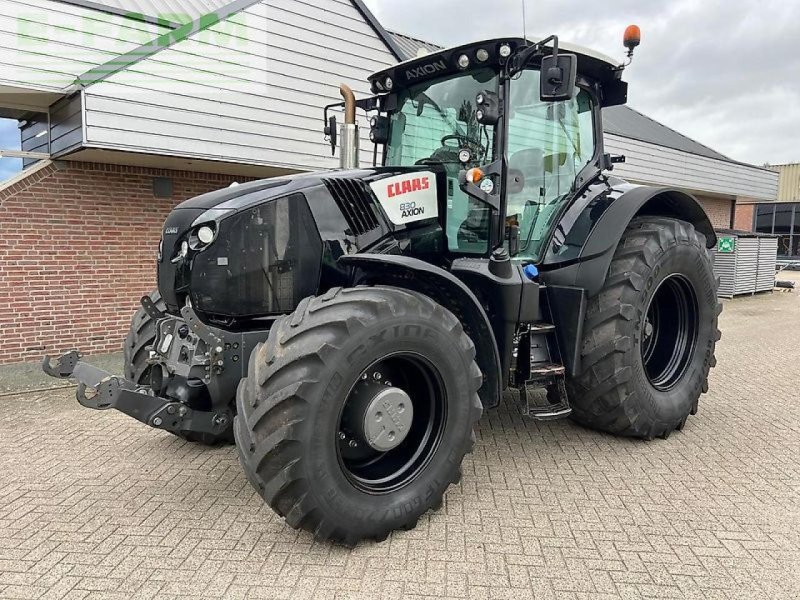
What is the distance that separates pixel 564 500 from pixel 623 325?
1.26 metres

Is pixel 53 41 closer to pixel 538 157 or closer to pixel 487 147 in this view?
pixel 487 147

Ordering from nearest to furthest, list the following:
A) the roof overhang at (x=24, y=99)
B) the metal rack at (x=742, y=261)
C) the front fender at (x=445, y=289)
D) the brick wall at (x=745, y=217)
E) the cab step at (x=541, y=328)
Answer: the front fender at (x=445, y=289) → the cab step at (x=541, y=328) → the roof overhang at (x=24, y=99) → the metal rack at (x=742, y=261) → the brick wall at (x=745, y=217)

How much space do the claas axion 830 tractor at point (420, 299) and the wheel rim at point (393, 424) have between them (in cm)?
1

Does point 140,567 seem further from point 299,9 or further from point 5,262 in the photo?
point 299,9

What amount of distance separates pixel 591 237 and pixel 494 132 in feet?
3.25

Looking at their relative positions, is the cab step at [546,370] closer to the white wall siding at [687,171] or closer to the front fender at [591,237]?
the front fender at [591,237]

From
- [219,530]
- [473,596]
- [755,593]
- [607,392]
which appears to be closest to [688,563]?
[755,593]

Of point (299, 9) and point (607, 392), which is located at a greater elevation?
point (299, 9)

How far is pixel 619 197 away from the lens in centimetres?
427

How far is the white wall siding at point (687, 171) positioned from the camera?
13.8 m

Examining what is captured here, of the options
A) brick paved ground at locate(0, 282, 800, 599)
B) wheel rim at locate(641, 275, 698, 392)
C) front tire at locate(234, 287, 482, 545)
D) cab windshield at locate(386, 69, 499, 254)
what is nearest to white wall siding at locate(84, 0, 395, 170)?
brick paved ground at locate(0, 282, 800, 599)

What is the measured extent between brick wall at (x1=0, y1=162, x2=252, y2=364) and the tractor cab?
4.48 meters

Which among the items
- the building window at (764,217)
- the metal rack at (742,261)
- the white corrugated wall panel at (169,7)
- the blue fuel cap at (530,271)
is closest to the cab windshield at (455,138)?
the blue fuel cap at (530,271)

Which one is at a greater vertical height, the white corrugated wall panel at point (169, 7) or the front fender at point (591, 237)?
the white corrugated wall panel at point (169, 7)
